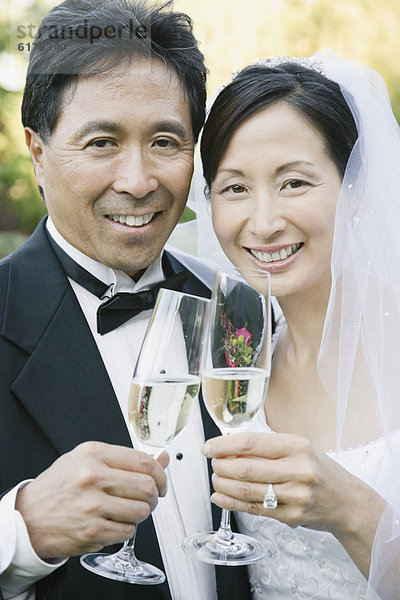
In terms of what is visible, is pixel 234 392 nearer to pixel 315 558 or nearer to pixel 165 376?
pixel 165 376

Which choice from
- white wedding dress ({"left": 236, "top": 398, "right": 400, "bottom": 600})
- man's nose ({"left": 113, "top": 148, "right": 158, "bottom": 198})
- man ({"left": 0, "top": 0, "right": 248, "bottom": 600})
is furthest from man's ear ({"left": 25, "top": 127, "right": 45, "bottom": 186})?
white wedding dress ({"left": 236, "top": 398, "right": 400, "bottom": 600})

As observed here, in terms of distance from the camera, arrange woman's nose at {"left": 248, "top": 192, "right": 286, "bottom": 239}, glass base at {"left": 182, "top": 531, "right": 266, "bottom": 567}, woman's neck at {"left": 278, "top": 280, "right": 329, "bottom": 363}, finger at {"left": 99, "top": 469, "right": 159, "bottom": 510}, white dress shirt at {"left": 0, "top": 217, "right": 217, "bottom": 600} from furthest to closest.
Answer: woman's neck at {"left": 278, "top": 280, "right": 329, "bottom": 363} → woman's nose at {"left": 248, "top": 192, "right": 286, "bottom": 239} → white dress shirt at {"left": 0, "top": 217, "right": 217, "bottom": 600} → glass base at {"left": 182, "top": 531, "right": 266, "bottom": 567} → finger at {"left": 99, "top": 469, "right": 159, "bottom": 510}

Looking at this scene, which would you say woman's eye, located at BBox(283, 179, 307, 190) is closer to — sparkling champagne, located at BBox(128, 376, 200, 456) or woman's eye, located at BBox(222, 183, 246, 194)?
woman's eye, located at BBox(222, 183, 246, 194)

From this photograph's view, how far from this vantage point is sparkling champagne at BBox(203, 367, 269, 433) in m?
2.20

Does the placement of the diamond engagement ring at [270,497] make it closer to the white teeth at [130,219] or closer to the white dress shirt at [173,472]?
the white dress shirt at [173,472]

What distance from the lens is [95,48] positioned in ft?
10.2

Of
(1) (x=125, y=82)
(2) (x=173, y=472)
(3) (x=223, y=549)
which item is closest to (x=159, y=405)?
(3) (x=223, y=549)

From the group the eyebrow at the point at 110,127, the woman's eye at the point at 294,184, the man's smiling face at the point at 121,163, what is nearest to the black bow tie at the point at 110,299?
the man's smiling face at the point at 121,163

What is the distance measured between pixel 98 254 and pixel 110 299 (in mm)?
260

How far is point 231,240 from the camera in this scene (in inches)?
128

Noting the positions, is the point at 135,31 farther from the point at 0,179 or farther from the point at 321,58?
the point at 0,179

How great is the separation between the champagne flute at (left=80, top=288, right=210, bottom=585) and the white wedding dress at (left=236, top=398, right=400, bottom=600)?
2.82ft

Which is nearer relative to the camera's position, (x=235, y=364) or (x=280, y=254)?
(x=235, y=364)

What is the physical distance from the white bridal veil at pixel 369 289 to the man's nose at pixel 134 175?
0.80 meters
